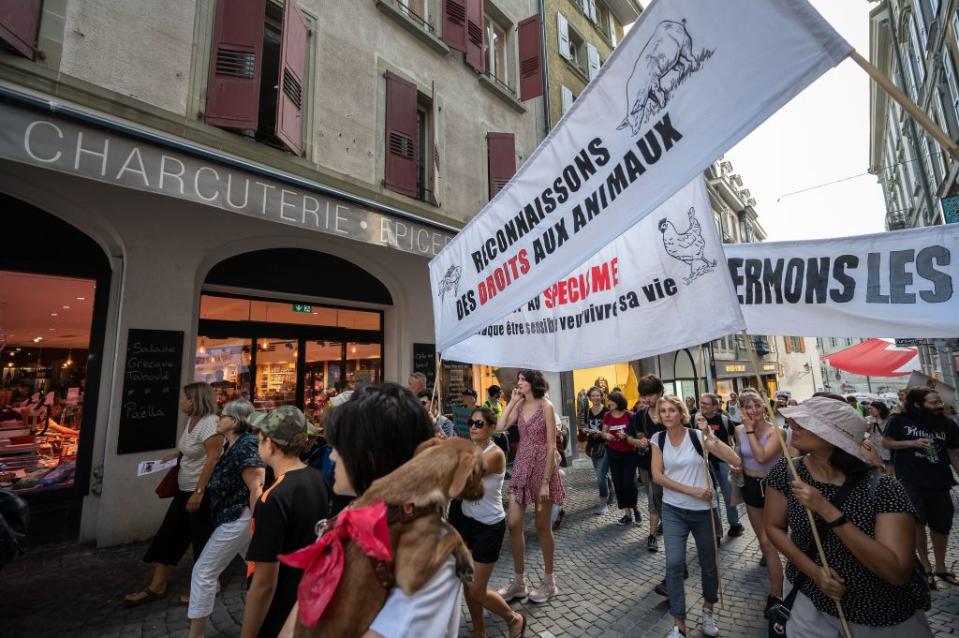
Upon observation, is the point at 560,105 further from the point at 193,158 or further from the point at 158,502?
the point at 158,502

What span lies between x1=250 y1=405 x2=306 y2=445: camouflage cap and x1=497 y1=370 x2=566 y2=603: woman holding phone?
211 cm

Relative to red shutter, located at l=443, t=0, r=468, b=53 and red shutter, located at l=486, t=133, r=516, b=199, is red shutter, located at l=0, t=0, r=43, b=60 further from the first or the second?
red shutter, located at l=486, t=133, r=516, b=199

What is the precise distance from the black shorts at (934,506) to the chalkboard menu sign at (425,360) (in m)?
6.80

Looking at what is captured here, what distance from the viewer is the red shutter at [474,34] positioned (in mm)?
9258

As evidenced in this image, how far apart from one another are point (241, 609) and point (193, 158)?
434 cm

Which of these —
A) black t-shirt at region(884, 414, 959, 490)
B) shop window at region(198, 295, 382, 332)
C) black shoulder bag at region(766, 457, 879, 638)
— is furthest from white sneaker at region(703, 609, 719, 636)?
shop window at region(198, 295, 382, 332)

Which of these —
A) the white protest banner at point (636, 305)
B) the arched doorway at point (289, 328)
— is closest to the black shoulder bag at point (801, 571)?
the white protest banner at point (636, 305)

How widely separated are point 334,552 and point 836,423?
2197 mm

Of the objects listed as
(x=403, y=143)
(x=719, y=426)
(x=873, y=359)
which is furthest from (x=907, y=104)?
(x=873, y=359)

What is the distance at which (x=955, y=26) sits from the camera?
34.7 ft

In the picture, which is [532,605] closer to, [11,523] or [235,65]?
[11,523]

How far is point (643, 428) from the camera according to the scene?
223 inches

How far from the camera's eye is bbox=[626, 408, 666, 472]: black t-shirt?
551 cm

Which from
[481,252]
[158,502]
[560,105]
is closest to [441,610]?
[481,252]
